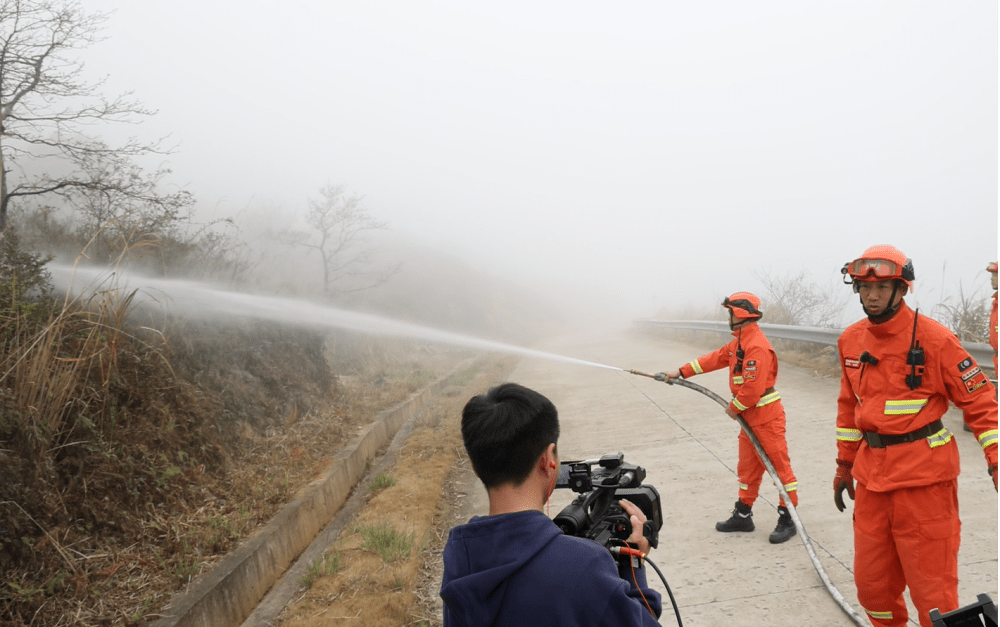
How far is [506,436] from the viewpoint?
1.53 m

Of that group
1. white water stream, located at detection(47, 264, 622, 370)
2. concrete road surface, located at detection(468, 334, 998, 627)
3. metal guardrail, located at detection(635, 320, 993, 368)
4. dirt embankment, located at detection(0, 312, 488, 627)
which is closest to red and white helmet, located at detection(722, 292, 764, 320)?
white water stream, located at detection(47, 264, 622, 370)

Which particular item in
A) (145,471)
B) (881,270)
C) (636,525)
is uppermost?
(881,270)

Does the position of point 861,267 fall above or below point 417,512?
above

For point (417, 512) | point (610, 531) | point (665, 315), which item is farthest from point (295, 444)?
point (665, 315)

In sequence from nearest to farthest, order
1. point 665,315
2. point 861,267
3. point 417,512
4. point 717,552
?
1. point 861,267
2. point 717,552
3. point 417,512
4. point 665,315

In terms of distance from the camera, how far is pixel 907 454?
274 cm

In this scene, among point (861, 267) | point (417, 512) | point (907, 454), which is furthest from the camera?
point (417, 512)

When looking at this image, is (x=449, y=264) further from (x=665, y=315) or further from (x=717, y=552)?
(x=717, y=552)

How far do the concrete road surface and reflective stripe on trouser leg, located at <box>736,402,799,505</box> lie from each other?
1.16 ft

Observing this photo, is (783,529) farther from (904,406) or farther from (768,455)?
(904,406)

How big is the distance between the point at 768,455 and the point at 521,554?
380 cm

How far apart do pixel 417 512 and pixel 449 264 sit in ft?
125

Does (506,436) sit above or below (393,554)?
above

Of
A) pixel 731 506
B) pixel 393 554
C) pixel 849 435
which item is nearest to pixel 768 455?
pixel 731 506
